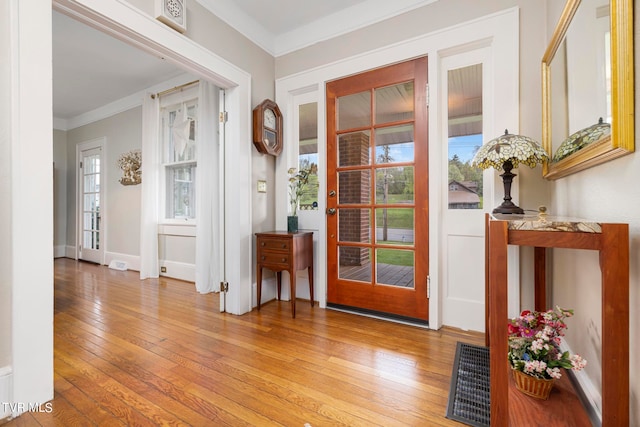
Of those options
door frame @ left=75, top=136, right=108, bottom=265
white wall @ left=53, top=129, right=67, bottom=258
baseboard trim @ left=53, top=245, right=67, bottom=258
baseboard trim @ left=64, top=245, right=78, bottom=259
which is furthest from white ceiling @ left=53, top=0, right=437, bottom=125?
baseboard trim @ left=53, top=245, right=67, bottom=258

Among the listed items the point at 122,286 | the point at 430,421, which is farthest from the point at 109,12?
A: the point at 122,286

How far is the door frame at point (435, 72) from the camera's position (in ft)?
6.33

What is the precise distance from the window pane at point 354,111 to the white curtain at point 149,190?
2755mm

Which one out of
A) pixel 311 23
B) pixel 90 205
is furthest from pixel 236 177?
pixel 90 205

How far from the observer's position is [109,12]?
1.60 metres

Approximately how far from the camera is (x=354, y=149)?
254 centimetres

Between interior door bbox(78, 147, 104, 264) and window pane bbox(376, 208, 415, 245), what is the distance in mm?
4904

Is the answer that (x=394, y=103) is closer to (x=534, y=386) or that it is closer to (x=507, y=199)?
(x=507, y=199)

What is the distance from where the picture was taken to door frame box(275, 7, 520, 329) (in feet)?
6.33

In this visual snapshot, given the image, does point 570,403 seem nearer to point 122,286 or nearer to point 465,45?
point 465,45

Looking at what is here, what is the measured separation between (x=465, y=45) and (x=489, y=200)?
117 centimetres

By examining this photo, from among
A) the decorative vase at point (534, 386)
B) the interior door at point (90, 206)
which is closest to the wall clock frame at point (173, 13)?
the decorative vase at point (534, 386)

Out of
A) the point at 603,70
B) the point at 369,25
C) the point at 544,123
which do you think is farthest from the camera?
the point at 369,25

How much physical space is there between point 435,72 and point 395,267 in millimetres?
1580
